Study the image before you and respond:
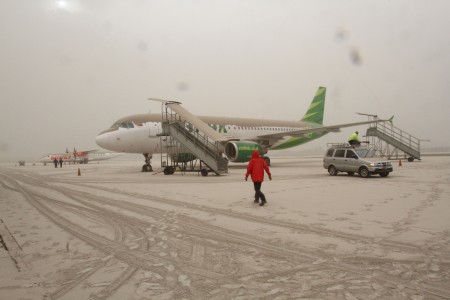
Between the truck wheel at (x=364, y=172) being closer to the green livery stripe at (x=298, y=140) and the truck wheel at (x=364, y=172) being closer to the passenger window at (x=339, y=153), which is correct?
the passenger window at (x=339, y=153)

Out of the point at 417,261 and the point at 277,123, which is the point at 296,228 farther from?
the point at 277,123

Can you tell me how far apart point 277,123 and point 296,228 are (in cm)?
2717

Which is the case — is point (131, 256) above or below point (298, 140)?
below

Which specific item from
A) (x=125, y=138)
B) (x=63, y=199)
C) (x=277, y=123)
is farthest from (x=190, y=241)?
(x=277, y=123)

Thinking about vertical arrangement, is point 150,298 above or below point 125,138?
below

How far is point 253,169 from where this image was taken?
30.3 feet

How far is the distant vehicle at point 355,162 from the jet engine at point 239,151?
4.98 m

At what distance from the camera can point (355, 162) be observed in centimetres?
1695

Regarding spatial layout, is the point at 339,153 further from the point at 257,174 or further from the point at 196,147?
the point at 257,174

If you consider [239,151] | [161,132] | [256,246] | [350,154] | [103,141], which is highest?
[161,132]

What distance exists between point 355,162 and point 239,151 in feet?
23.2

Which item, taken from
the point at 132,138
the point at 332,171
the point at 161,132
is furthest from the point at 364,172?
the point at 132,138

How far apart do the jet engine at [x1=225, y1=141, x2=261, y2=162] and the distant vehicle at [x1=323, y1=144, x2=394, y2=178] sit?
4.98 metres

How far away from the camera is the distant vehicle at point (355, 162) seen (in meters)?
16.2
